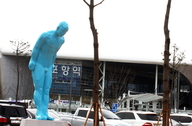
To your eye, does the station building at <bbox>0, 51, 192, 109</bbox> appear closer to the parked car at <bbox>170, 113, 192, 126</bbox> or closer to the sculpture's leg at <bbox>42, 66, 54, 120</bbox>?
the parked car at <bbox>170, 113, 192, 126</bbox>

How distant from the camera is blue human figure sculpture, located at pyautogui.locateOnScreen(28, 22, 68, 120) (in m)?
10.3

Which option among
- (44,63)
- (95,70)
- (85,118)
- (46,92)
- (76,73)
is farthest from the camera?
(76,73)

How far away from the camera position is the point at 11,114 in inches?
541

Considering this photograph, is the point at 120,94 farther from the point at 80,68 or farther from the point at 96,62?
the point at 96,62

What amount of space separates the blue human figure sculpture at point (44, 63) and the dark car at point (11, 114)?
3.32 meters

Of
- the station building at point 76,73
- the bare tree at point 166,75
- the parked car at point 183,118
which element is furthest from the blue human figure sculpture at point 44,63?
the station building at point 76,73

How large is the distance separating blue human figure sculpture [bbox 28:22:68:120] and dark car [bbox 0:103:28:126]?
131 inches

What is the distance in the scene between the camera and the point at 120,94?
191 ft

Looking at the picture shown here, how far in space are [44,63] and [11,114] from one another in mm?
3954

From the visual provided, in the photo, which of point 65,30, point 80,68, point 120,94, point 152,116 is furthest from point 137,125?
point 80,68

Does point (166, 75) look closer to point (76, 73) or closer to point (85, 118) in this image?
point (85, 118)

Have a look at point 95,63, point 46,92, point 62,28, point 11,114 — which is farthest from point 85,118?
point 95,63

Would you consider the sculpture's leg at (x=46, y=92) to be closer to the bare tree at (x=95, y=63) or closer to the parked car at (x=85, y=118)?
the bare tree at (x=95, y=63)

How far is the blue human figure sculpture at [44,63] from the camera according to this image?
1027cm
